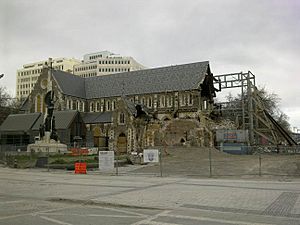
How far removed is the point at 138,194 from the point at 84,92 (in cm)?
6901

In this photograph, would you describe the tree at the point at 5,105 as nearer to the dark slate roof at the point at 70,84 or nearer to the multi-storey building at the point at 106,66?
the dark slate roof at the point at 70,84

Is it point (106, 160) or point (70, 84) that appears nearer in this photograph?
point (106, 160)

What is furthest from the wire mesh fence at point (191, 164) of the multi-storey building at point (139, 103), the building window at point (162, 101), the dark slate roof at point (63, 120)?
the building window at point (162, 101)

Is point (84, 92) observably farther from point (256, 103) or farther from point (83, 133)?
point (256, 103)

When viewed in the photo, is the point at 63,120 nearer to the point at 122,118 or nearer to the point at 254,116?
the point at 122,118

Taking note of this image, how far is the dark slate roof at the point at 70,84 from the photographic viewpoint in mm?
76188

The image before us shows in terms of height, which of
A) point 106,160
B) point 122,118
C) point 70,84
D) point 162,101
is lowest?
point 106,160

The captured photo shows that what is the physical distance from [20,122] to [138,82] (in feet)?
84.4

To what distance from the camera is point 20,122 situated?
6838 centimetres

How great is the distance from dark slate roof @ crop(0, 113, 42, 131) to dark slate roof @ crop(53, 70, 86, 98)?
9157mm

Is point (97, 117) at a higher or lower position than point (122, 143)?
higher

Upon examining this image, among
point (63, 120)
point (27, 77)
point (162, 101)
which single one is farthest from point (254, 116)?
point (27, 77)

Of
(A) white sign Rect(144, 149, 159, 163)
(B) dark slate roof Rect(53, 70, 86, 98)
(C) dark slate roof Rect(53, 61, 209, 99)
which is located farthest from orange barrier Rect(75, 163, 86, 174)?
(B) dark slate roof Rect(53, 70, 86, 98)

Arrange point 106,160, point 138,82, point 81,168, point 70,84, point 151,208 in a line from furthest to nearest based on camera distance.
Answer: point 70,84 → point 138,82 → point 81,168 → point 106,160 → point 151,208
